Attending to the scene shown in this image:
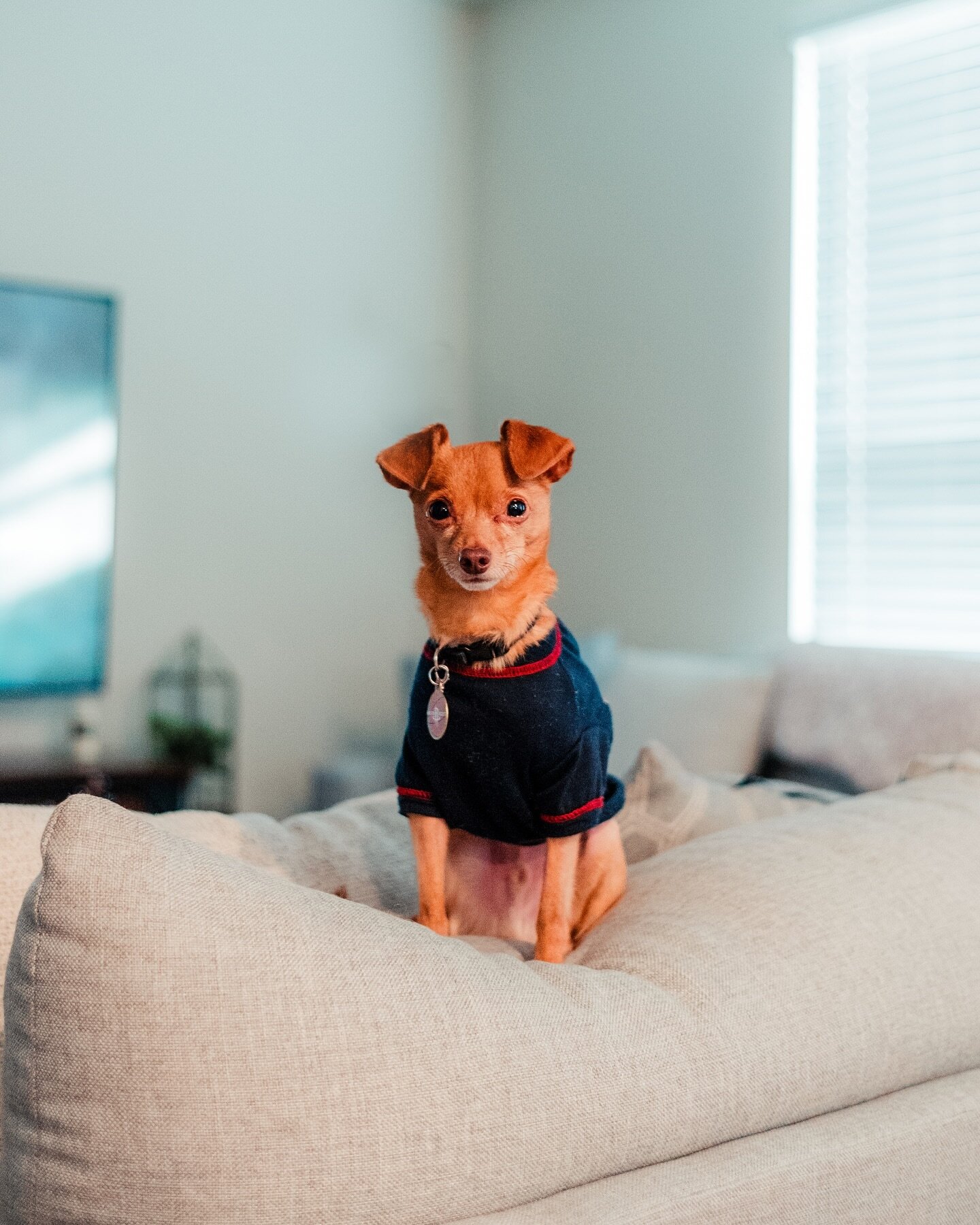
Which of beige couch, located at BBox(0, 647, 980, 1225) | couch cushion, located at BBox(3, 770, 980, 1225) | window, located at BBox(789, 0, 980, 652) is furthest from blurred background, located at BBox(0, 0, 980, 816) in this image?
couch cushion, located at BBox(3, 770, 980, 1225)

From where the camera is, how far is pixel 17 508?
3299 millimetres

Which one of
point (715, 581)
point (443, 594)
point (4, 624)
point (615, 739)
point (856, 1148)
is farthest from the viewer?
point (715, 581)

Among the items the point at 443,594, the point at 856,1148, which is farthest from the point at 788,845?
the point at 443,594

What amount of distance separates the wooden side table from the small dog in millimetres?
2012

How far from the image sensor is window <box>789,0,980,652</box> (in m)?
2.97

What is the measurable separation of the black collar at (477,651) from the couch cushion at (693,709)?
4.74 feet

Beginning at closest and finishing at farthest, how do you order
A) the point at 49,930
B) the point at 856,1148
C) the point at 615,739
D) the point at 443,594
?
the point at 49,930, the point at 856,1148, the point at 443,594, the point at 615,739

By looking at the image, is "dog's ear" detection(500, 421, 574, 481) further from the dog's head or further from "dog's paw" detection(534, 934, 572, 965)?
"dog's paw" detection(534, 934, 572, 965)

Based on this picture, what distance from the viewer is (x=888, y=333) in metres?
3.13

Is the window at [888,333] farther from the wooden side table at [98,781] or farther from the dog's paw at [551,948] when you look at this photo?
the dog's paw at [551,948]

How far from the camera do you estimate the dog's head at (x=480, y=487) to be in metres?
1.21

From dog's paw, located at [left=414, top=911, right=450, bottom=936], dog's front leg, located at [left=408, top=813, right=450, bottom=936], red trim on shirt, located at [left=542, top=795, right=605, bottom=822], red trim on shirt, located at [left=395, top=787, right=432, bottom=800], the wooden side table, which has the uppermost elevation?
red trim on shirt, located at [left=395, top=787, right=432, bottom=800]

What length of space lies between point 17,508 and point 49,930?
2.89 metres

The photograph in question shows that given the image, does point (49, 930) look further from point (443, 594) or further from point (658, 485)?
point (658, 485)
